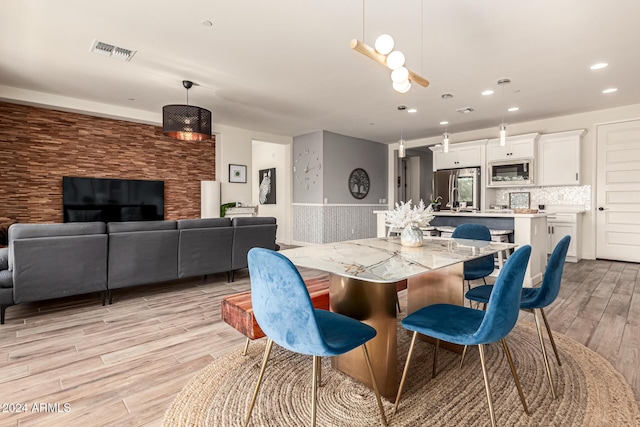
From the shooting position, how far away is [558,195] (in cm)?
621

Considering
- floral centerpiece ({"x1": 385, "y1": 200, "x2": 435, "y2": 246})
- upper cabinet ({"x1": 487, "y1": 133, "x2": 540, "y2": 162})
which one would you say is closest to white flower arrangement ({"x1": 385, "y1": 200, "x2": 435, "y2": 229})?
floral centerpiece ({"x1": 385, "y1": 200, "x2": 435, "y2": 246})

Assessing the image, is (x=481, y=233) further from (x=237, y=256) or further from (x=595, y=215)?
(x=595, y=215)

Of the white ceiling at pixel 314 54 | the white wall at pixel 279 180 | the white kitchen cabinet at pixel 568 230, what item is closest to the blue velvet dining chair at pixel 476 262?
the white ceiling at pixel 314 54

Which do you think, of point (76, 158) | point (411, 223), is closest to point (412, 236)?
point (411, 223)

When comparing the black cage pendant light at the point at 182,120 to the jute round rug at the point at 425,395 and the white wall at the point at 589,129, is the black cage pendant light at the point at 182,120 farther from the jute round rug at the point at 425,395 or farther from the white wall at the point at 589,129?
the white wall at the point at 589,129

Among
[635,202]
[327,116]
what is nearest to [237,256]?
[327,116]

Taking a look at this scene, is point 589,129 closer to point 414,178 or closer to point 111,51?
point 414,178

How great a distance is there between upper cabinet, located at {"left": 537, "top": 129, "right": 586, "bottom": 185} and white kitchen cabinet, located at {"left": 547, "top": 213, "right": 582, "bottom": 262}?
24.8 inches

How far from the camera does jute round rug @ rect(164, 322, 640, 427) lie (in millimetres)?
1596

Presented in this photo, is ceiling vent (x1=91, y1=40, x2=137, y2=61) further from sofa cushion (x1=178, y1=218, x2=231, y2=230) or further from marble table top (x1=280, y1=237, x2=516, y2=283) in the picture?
marble table top (x1=280, y1=237, x2=516, y2=283)

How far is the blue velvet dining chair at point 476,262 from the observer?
2885 mm

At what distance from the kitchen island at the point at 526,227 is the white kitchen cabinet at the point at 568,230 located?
1.57 metres

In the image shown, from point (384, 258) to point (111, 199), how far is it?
5725mm

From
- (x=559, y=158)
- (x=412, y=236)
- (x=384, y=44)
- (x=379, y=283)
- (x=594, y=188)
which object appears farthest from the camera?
(x=559, y=158)
